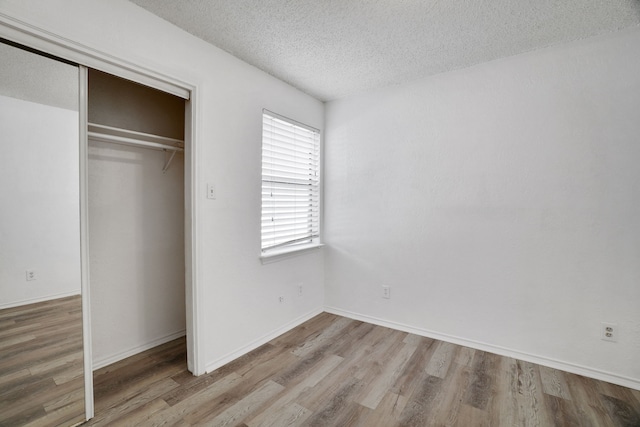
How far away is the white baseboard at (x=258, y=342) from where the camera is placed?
2.35 metres

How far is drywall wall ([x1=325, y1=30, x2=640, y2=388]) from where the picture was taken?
216cm

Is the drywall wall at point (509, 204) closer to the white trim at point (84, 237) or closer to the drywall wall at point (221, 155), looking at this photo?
the drywall wall at point (221, 155)

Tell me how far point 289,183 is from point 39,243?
2002 millimetres

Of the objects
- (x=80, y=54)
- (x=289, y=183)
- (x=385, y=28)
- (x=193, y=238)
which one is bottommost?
(x=193, y=238)

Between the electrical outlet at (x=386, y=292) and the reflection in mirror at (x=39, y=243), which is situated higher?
the reflection in mirror at (x=39, y=243)

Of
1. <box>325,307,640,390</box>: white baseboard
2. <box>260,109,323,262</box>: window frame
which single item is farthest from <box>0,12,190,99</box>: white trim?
<box>325,307,640,390</box>: white baseboard

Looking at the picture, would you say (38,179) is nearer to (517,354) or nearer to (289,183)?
(289,183)

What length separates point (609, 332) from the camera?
2.19 m

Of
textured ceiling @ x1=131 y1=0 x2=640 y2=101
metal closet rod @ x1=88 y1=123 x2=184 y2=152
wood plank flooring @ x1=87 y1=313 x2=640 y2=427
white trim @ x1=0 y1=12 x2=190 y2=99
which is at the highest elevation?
textured ceiling @ x1=131 y1=0 x2=640 y2=101

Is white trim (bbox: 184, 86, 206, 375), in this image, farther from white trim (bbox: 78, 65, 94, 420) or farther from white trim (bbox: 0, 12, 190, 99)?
white trim (bbox: 78, 65, 94, 420)

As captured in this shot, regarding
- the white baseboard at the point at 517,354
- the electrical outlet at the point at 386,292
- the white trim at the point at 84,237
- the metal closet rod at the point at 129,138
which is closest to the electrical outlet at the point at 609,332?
the white baseboard at the point at 517,354

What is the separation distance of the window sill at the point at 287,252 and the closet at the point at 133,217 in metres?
0.84

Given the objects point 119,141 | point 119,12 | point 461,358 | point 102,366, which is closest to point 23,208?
point 119,141

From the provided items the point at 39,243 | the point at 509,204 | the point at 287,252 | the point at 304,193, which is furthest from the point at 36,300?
the point at 509,204
